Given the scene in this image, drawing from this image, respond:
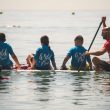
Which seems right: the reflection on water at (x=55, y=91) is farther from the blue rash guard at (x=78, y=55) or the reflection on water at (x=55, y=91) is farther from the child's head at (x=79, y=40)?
the child's head at (x=79, y=40)

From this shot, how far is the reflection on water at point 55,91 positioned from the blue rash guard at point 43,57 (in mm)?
678

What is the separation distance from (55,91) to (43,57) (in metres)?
4.83

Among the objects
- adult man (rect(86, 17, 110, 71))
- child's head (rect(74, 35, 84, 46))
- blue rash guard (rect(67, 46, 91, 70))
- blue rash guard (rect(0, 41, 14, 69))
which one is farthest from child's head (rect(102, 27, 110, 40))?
blue rash guard (rect(0, 41, 14, 69))

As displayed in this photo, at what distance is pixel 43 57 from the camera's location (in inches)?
1005

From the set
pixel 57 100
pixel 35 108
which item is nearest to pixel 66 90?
pixel 57 100

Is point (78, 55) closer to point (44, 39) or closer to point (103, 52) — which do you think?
point (44, 39)

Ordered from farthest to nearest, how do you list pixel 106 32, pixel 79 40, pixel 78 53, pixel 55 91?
1. pixel 78 53
2. pixel 79 40
3. pixel 106 32
4. pixel 55 91

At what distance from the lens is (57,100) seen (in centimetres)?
1909

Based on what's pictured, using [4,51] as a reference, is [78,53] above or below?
below

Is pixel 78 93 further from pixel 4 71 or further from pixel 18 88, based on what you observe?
pixel 4 71

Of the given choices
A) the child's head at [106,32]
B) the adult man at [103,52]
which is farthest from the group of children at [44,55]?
the child's head at [106,32]

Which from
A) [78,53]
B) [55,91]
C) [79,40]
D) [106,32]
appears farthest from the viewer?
[78,53]

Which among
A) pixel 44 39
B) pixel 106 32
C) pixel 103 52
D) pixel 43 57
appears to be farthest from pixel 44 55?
pixel 106 32

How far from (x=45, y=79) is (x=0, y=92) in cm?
354
